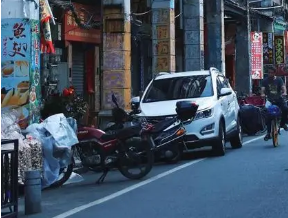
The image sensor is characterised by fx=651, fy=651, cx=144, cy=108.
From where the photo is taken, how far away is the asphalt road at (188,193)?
27.9 ft

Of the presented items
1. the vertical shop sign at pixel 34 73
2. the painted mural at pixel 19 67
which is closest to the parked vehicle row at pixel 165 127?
the vertical shop sign at pixel 34 73

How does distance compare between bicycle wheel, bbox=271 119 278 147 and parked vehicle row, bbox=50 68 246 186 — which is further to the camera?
bicycle wheel, bbox=271 119 278 147

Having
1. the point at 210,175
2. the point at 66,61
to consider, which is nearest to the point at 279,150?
the point at 210,175

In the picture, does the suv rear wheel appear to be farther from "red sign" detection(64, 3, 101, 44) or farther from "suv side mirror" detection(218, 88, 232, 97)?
"red sign" detection(64, 3, 101, 44)

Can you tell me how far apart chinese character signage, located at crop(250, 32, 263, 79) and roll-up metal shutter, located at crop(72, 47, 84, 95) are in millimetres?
15186

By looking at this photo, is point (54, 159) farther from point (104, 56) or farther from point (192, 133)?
point (104, 56)

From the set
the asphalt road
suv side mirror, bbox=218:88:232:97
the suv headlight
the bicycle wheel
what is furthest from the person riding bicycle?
the asphalt road

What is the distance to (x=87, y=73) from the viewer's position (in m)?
24.1

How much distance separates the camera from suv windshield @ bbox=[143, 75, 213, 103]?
50.2 feet

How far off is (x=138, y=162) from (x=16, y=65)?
4.17 m

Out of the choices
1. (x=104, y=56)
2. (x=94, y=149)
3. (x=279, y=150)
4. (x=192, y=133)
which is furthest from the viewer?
(x=104, y=56)

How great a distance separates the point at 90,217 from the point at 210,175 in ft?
12.4

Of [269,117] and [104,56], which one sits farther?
[104,56]

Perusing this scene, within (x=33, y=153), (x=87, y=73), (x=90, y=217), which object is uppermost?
(x=87, y=73)
